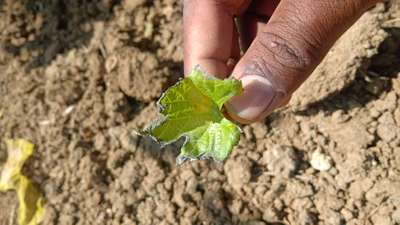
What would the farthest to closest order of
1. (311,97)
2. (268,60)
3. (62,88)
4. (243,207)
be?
(62,88) → (311,97) → (243,207) → (268,60)

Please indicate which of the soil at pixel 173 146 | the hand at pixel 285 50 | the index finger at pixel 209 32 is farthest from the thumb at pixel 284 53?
the soil at pixel 173 146

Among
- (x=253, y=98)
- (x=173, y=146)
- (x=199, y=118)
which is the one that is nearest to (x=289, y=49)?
(x=253, y=98)

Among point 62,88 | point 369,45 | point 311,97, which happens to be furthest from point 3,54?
point 369,45

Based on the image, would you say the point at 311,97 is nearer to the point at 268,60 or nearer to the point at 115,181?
the point at 268,60

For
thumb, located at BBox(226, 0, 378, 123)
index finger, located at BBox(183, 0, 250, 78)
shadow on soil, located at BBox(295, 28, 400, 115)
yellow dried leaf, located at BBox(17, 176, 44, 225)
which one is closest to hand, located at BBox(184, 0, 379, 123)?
thumb, located at BBox(226, 0, 378, 123)

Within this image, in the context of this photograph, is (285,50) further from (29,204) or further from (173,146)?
(29,204)

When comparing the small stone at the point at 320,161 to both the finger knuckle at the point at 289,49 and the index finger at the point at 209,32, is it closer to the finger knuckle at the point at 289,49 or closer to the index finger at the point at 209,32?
the index finger at the point at 209,32
